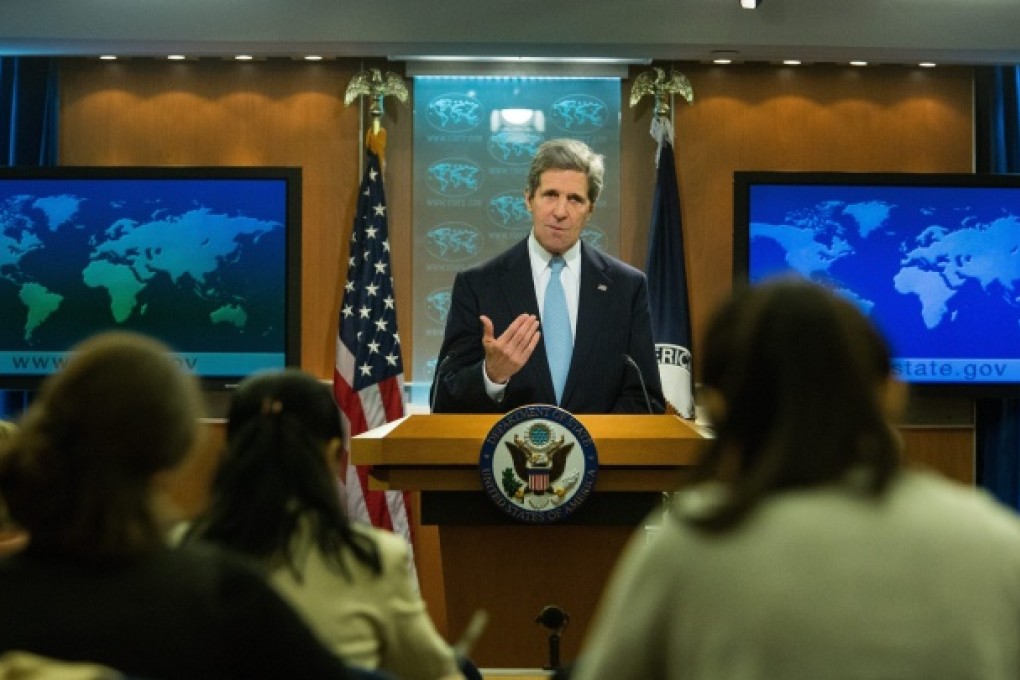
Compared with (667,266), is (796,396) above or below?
below

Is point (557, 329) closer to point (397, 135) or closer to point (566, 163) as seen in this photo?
point (566, 163)

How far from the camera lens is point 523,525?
3.36m

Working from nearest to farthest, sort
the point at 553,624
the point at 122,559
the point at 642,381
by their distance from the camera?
1. the point at 122,559
2. the point at 553,624
3. the point at 642,381

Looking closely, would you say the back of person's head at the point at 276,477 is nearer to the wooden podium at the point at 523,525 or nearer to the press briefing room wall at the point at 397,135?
the wooden podium at the point at 523,525

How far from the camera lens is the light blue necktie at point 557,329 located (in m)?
4.28

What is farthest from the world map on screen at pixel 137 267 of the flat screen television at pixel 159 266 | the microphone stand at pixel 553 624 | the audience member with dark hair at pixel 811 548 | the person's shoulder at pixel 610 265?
the audience member with dark hair at pixel 811 548

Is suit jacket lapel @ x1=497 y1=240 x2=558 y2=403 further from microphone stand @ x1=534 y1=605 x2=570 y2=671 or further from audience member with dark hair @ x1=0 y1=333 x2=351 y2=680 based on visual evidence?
audience member with dark hair @ x1=0 y1=333 x2=351 y2=680

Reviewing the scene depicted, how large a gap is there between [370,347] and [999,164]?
3.20 metres

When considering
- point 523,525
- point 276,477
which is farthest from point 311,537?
point 523,525

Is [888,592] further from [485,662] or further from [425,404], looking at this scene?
[425,404]

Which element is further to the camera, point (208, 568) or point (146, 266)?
point (146, 266)

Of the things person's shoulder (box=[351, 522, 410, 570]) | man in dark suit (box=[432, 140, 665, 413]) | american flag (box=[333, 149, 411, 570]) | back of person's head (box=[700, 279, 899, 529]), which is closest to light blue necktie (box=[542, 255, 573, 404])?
man in dark suit (box=[432, 140, 665, 413])

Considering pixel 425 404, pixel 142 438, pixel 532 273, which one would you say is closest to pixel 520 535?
pixel 532 273

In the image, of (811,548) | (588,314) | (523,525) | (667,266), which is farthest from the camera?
(667,266)
